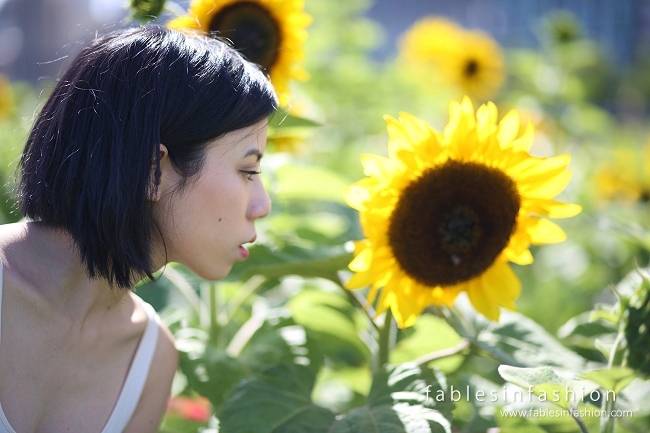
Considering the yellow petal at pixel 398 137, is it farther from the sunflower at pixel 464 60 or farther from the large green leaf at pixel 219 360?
the sunflower at pixel 464 60

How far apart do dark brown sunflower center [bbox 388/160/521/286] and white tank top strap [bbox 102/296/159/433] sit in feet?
1.31

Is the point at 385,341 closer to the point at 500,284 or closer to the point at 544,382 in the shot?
the point at 500,284

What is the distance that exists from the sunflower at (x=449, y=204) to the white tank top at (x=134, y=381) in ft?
1.06

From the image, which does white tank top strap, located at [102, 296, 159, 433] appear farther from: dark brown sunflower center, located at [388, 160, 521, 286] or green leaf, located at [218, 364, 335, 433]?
dark brown sunflower center, located at [388, 160, 521, 286]

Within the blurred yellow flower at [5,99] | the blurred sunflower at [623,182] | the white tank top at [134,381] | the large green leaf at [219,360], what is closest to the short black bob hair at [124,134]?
the white tank top at [134,381]

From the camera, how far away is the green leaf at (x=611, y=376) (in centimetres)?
82

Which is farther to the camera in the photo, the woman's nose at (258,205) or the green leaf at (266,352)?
the green leaf at (266,352)

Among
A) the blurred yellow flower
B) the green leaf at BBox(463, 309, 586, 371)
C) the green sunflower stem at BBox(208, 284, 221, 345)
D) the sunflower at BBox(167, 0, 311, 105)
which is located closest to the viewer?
the green leaf at BBox(463, 309, 586, 371)

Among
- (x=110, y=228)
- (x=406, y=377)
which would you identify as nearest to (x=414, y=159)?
(x=406, y=377)

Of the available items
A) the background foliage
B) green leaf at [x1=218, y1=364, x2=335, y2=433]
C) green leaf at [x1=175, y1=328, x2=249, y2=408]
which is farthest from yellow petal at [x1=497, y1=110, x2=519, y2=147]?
green leaf at [x1=175, y1=328, x2=249, y2=408]

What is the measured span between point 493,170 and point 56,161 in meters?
0.58

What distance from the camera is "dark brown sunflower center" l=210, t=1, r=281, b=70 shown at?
50.1 inches

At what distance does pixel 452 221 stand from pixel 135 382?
20.4 inches

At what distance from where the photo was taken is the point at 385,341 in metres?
1.20
